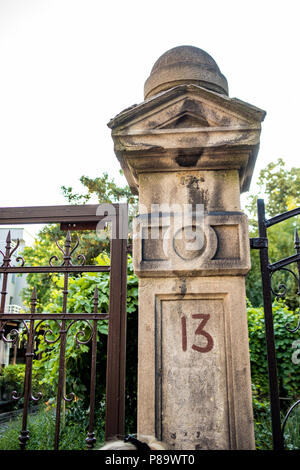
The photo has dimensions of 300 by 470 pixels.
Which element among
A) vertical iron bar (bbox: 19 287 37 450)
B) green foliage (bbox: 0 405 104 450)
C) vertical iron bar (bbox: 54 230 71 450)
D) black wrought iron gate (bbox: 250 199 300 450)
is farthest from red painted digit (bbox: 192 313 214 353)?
green foliage (bbox: 0 405 104 450)

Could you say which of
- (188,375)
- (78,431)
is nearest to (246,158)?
(188,375)

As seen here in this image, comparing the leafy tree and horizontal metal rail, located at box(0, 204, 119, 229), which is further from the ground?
the leafy tree

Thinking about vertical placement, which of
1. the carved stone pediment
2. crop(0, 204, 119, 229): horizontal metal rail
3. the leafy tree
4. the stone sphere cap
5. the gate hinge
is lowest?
the gate hinge

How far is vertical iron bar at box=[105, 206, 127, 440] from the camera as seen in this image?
2082 mm

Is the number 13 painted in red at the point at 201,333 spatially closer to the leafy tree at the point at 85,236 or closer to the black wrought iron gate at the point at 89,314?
the black wrought iron gate at the point at 89,314

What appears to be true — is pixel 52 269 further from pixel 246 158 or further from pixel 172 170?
pixel 246 158

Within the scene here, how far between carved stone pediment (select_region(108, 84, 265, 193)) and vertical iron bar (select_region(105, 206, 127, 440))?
0.52 meters

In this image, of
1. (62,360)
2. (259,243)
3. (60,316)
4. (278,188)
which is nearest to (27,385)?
(62,360)

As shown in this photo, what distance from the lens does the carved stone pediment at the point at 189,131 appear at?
6.63ft

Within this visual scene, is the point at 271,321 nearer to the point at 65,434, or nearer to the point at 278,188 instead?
the point at 65,434

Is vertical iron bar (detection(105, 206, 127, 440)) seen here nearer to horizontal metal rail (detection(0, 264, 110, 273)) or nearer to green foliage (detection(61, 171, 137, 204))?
horizontal metal rail (detection(0, 264, 110, 273))

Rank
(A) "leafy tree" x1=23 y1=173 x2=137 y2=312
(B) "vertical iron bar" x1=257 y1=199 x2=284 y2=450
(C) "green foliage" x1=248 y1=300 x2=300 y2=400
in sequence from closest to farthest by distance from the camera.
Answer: (B) "vertical iron bar" x1=257 y1=199 x2=284 y2=450 → (C) "green foliage" x1=248 y1=300 x2=300 y2=400 → (A) "leafy tree" x1=23 y1=173 x2=137 y2=312

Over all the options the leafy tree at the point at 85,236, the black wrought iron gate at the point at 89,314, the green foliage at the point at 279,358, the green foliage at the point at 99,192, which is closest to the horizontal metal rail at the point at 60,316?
the black wrought iron gate at the point at 89,314

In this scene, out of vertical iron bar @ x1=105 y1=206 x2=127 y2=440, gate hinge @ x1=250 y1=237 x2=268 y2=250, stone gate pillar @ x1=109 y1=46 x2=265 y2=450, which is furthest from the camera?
gate hinge @ x1=250 y1=237 x2=268 y2=250
